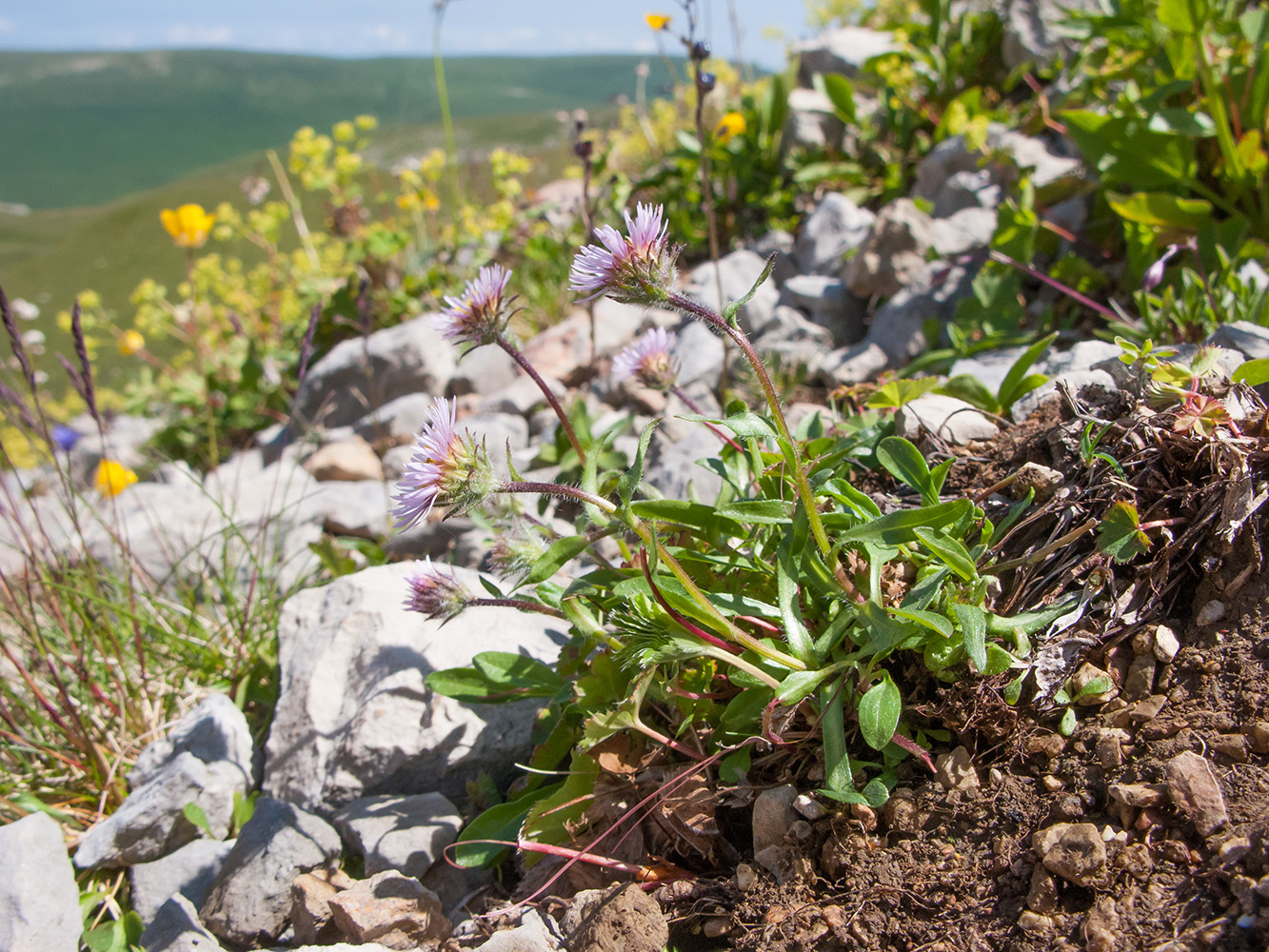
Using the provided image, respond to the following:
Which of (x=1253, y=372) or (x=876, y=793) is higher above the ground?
(x=1253, y=372)

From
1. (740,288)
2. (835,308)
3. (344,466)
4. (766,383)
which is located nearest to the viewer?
(766,383)

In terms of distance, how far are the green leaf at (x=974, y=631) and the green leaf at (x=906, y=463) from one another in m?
0.31

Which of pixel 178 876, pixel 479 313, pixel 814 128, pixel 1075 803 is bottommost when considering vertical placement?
pixel 178 876

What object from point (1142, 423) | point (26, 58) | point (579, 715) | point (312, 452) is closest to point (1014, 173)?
point (1142, 423)

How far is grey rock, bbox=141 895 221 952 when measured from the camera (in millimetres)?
1784

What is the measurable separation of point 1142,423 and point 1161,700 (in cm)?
56

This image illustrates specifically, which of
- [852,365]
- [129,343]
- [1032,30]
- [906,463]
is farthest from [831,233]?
[129,343]

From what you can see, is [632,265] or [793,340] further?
[793,340]

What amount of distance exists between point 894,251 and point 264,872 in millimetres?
3178

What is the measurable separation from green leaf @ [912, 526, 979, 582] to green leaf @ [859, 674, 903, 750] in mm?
260

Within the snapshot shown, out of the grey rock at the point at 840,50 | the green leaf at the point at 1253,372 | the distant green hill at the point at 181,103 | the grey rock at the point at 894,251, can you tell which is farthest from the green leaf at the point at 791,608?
the distant green hill at the point at 181,103

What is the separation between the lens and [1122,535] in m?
1.54

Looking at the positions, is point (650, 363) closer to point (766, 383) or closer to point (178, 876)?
point (766, 383)

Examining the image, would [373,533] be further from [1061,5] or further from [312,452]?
[1061,5]
